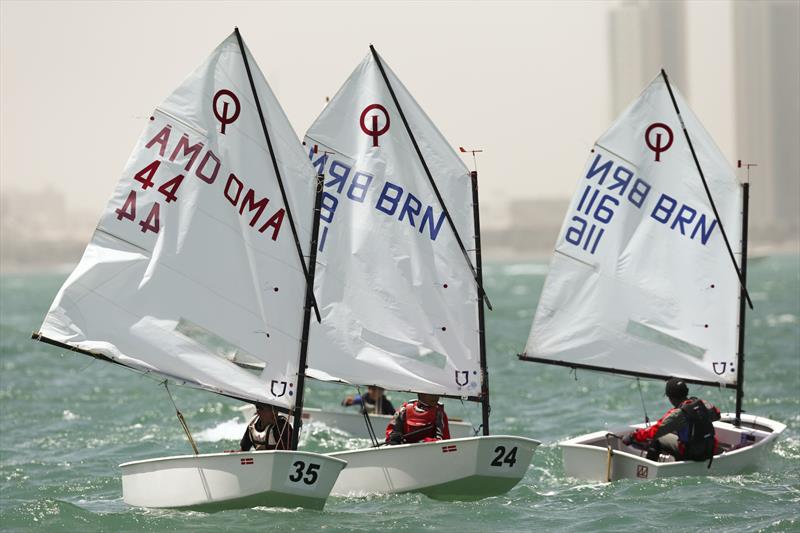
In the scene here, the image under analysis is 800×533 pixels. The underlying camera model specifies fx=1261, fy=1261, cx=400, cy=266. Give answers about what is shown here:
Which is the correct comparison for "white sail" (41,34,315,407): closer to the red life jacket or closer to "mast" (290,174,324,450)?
"mast" (290,174,324,450)

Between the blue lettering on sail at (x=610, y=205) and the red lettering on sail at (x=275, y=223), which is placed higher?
the blue lettering on sail at (x=610, y=205)

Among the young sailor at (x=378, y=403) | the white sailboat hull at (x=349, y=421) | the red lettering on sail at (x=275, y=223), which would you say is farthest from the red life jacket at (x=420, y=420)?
the young sailor at (x=378, y=403)

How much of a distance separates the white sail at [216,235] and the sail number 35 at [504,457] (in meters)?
2.52

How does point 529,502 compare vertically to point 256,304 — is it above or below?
below

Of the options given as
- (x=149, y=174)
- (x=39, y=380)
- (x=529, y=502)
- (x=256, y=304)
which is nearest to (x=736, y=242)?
(x=529, y=502)

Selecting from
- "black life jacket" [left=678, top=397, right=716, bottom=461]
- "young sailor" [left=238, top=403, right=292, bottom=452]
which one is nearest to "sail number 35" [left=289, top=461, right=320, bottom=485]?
"young sailor" [left=238, top=403, right=292, bottom=452]

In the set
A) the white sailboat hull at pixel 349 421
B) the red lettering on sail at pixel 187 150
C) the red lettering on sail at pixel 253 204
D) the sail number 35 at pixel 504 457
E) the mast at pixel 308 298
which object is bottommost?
the sail number 35 at pixel 504 457

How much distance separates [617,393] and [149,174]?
16.9m

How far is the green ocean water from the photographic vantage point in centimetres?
1402

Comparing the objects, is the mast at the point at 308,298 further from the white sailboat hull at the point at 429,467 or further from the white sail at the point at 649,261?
the white sail at the point at 649,261

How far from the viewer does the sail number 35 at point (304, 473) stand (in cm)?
1347

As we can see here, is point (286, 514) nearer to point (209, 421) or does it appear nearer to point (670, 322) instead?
point (670, 322)

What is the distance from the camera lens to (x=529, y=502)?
605 inches

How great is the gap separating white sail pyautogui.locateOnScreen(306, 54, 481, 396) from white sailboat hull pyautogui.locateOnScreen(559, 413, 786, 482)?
1.61 m
